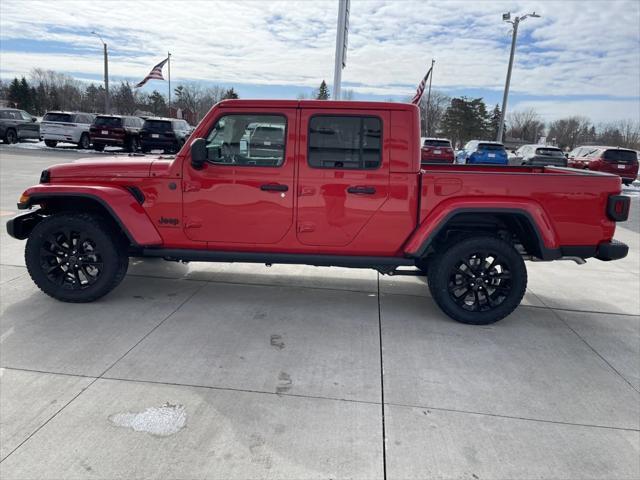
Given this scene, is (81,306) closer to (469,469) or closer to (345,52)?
(469,469)

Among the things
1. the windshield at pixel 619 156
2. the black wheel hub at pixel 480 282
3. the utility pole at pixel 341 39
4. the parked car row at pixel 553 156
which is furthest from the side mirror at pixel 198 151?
the windshield at pixel 619 156

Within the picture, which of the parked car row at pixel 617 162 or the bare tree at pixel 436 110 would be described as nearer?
the parked car row at pixel 617 162

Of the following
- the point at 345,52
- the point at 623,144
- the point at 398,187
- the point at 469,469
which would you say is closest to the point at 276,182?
the point at 398,187

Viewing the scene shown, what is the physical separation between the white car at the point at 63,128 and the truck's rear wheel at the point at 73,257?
20.6m

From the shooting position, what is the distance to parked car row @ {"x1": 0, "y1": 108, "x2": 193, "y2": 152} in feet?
67.8

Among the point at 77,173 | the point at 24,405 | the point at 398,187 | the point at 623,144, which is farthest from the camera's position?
the point at 623,144

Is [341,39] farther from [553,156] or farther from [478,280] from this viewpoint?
Answer: [553,156]

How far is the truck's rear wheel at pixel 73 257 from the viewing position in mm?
4320

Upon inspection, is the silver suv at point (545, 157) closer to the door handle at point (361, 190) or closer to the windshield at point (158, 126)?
the windshield at point (158, 126)

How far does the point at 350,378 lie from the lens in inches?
129

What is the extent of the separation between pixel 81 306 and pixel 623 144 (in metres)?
59.0

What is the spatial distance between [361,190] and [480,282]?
4.51 feet

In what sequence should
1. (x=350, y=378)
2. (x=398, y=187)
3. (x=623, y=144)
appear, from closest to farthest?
(x=350, y=378) → (x=398, y=187) → (x=623, y=144)

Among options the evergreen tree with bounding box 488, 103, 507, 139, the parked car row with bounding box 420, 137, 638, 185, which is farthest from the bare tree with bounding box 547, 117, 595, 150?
the parked car row with bounding box 420, 137, 638, 185
